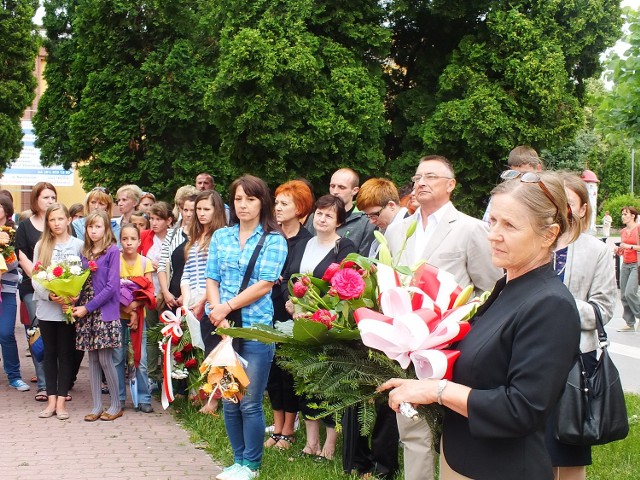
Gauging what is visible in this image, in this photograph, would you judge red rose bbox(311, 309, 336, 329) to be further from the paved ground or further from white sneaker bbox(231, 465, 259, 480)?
the paved ground

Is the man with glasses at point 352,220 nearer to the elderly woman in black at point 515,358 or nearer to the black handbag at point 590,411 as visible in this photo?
the black handbag at point 590,411

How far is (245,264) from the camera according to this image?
19.2 ft

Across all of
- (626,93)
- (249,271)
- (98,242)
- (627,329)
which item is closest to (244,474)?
(249,271)

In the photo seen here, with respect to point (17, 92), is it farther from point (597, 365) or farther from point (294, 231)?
point (597, 365)

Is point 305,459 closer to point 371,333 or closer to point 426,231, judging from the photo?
point 426,231

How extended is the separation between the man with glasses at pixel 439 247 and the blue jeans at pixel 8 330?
5.60 meters

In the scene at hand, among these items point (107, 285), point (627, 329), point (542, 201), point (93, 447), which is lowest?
point (627, 329)

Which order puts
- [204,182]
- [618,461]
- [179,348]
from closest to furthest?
1. [618,461]
2. [179,348]
3. [204,182]

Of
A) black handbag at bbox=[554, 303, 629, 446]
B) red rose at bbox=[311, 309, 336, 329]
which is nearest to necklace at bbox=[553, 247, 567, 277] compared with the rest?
black handbag at bbox=[554, 303, 629, 446]

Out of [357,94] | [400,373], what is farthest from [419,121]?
[400,373]

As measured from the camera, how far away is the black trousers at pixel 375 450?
5793 mm

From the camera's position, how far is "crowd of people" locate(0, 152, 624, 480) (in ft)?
8.57

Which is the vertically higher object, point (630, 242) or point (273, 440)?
point (630, 242)

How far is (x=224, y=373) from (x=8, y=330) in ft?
15.1
